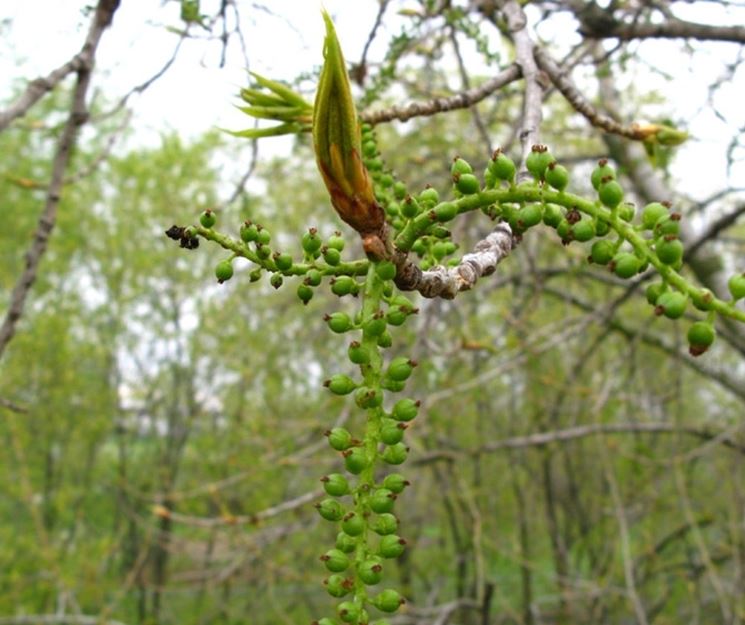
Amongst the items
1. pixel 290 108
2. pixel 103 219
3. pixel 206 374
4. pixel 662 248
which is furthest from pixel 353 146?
pixel 103 219

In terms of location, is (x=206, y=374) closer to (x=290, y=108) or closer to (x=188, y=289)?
(x=188, y=289)

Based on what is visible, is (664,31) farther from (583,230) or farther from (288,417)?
(288,417)

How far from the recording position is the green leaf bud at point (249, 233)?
606mm

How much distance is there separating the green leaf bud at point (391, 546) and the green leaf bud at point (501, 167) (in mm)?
320

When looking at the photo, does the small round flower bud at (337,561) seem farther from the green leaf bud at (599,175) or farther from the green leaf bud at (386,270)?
the green leaf bud at (599,175)

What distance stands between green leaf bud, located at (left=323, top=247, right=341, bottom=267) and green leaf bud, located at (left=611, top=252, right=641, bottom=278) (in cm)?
23

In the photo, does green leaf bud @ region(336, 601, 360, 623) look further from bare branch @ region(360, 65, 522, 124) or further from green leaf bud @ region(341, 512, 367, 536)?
bare branch @ region(360, 65, 522, 124)

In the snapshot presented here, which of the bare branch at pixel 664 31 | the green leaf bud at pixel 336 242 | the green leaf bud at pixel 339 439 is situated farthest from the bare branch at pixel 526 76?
the bare branch at pixel 664 31

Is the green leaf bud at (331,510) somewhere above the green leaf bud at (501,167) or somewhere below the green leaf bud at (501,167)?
below

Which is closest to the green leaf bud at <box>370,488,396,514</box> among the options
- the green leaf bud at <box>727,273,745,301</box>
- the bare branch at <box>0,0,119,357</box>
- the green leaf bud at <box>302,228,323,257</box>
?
the green leaf bud at <box>302,228,323,257</box>

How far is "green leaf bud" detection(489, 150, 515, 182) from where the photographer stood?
59 centimetres

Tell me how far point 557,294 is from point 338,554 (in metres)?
3.58

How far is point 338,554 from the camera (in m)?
0.62

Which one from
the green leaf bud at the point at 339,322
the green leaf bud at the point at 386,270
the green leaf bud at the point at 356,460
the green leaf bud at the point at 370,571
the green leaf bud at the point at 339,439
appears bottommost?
the green leaf bud at the point at 370,571
